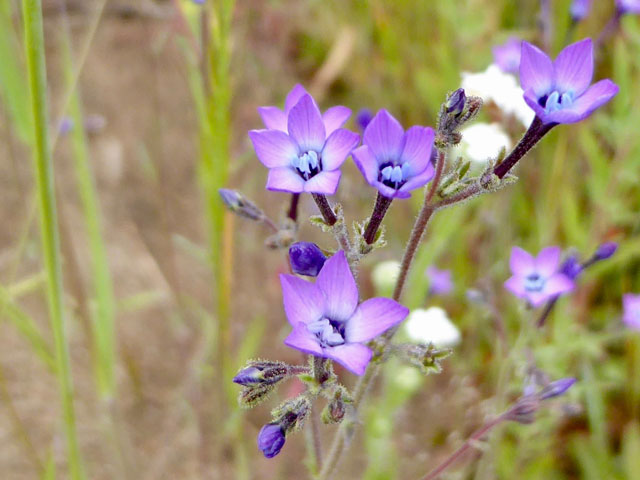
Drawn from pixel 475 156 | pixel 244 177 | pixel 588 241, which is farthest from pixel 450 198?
pixel 244 177

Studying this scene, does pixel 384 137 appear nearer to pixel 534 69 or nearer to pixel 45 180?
pixel 534 69

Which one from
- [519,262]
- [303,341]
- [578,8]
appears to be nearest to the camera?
[303,341]

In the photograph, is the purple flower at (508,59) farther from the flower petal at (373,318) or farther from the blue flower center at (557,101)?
the flower petal at (373,318)

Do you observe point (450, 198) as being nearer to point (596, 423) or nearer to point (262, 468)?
point (596, 423)

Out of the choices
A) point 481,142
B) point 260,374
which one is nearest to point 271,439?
point 260,374

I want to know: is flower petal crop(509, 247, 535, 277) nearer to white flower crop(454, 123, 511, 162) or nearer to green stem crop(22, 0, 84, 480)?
white flower crop(454, 123, 511, 162)

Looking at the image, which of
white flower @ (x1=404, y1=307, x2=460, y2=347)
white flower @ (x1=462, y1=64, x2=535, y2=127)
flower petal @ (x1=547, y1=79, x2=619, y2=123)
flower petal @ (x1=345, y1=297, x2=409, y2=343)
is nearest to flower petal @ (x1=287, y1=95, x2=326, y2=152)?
flower petal @ (x1=345, y1=297, x2=409, y2=343)

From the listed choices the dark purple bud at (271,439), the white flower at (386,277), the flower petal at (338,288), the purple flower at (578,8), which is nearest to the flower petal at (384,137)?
the flower petal at (338,288)

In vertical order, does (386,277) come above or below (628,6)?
below
